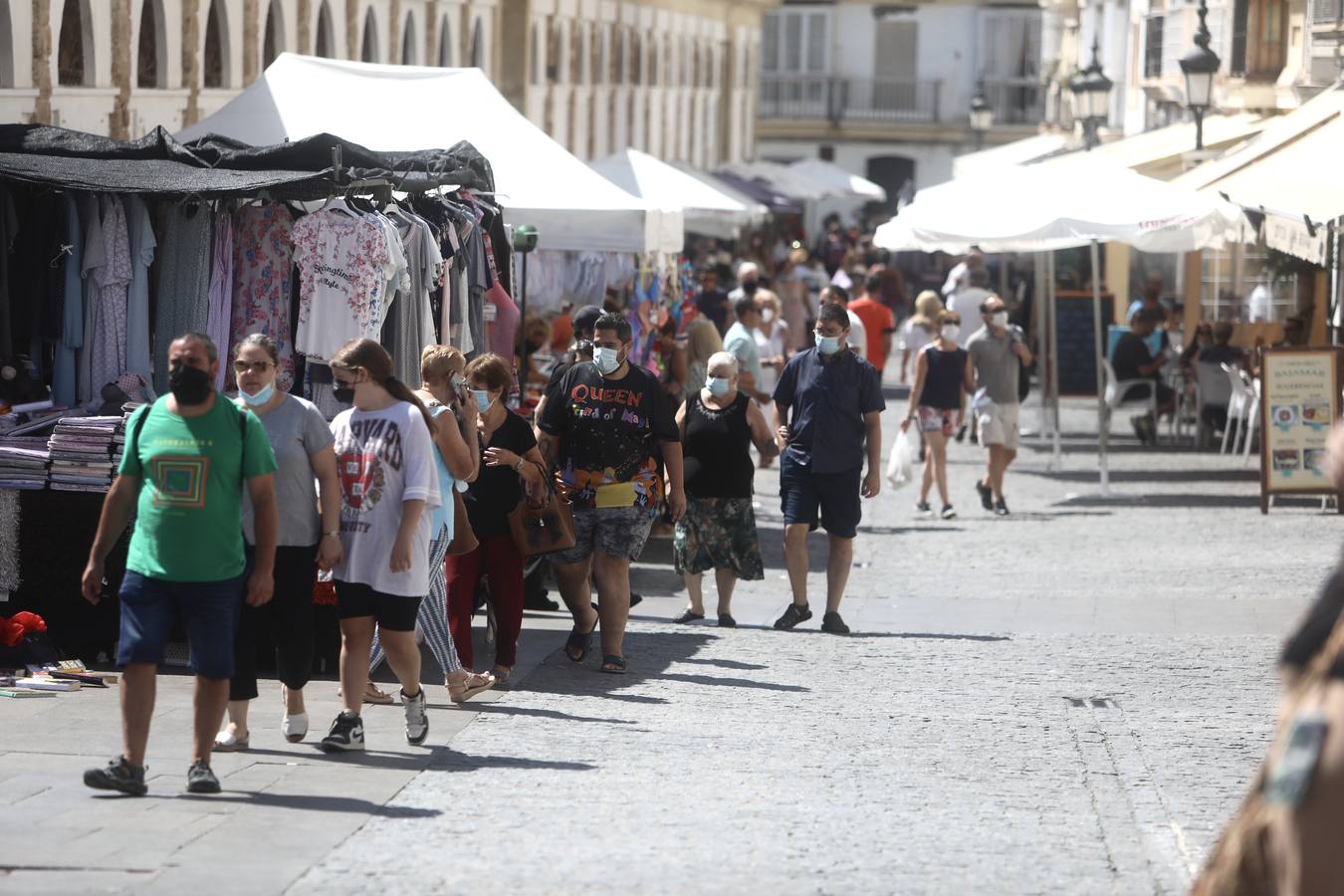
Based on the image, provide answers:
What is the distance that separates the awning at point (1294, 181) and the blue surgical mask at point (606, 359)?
6.01m

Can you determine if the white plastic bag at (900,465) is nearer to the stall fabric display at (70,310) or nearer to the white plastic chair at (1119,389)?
the white plastic chair at (1119,389)

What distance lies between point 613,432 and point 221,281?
204 cm

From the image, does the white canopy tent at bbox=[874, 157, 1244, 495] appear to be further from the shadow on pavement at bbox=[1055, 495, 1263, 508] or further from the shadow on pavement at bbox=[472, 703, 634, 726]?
the shadow on pavement at bbox=[472, 703, 634, 726]

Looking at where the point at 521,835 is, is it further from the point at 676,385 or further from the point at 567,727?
the point at 676,385

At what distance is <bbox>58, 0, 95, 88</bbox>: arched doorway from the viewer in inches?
664

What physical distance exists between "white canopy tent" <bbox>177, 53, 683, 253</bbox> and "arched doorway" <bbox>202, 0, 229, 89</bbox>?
215 inches

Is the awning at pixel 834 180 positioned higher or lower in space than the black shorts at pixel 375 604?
higher

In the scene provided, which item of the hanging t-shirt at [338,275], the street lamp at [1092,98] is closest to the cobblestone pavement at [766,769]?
the hanging t-shirt at [338,275]

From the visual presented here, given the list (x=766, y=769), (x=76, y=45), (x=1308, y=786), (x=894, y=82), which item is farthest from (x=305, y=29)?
(x=894, y=82)

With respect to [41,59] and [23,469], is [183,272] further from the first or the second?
[41,59]

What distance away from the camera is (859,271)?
28547 mm

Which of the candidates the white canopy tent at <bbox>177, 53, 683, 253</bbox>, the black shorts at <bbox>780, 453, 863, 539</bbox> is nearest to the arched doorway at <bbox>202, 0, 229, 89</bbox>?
the white canopy tent at <bbox>177, 53, 683, 253</bbox>

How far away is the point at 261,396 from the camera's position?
8547 mm

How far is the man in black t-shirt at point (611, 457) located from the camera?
10.9m
